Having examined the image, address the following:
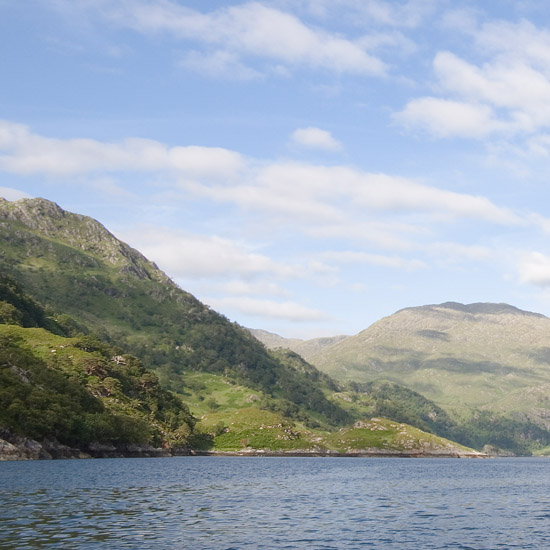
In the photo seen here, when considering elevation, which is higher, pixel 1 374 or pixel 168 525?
pixel 1 374

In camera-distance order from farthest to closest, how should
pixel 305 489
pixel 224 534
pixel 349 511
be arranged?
pixel 305 489 < pixel 349 511 < pixel 224 534

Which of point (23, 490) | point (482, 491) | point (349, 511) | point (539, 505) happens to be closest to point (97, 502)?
point (23, 490)

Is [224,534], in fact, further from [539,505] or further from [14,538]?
[539,505]

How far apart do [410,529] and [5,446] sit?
139 meters

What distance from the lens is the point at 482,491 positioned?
131625 mm

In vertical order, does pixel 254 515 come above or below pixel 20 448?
above

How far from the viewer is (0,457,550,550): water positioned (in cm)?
6188

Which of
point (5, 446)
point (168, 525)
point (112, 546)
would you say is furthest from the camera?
point (5, 446)

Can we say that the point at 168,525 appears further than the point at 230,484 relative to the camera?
No

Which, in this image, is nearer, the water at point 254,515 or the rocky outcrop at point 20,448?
the water at point 254,515

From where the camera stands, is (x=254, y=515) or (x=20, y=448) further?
(x=20, y=448)

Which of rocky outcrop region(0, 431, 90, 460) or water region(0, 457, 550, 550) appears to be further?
rocky outcrop region(0, 431, 90, 460)

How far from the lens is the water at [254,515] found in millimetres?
61875

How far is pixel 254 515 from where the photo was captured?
8188cm
